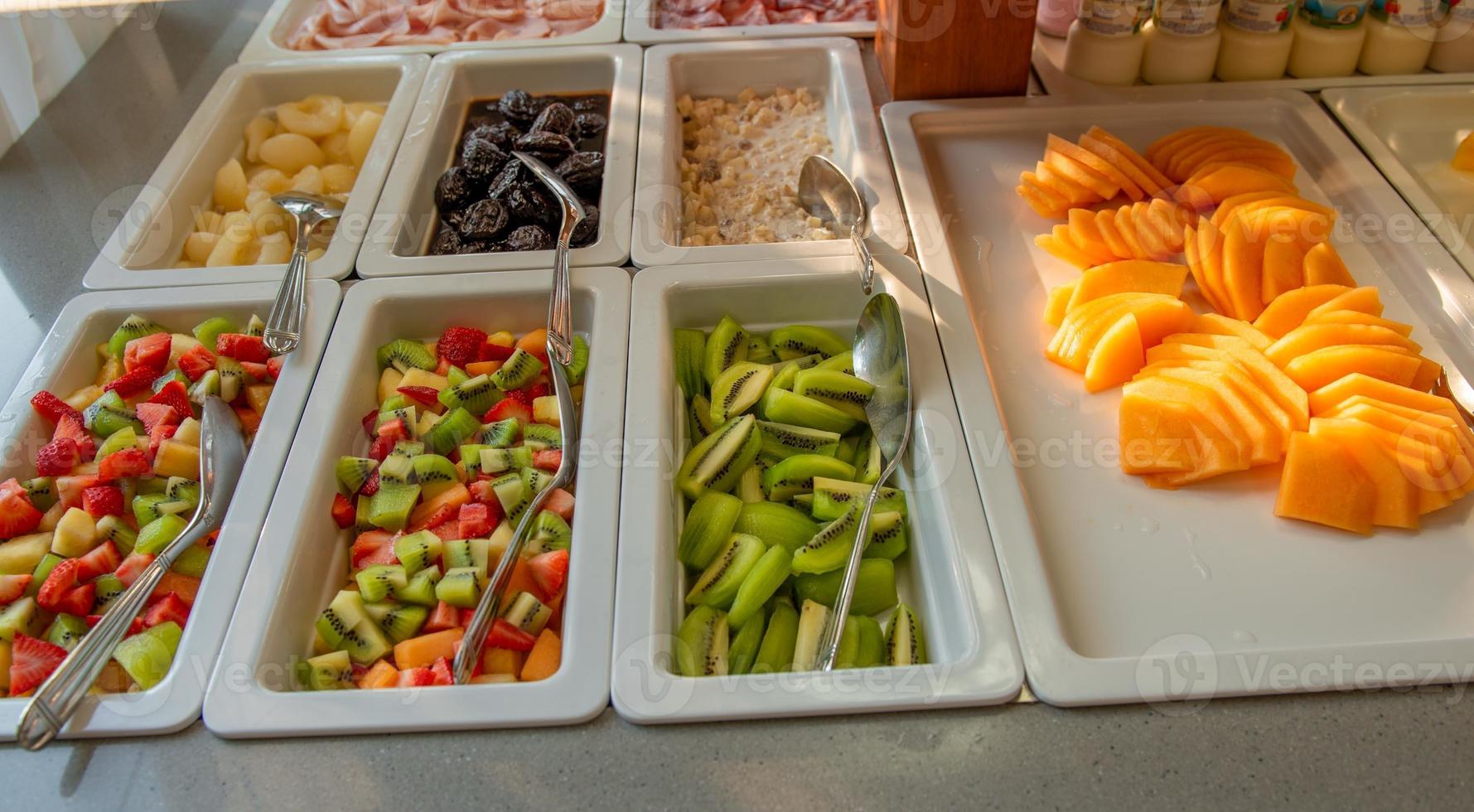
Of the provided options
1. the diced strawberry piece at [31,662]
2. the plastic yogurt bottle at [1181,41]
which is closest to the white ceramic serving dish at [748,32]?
the plastic yogurt bottle at [1181,41]

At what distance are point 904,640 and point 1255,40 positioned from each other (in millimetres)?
1337

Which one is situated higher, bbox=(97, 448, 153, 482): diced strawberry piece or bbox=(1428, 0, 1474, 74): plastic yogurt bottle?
bbox=(1428, 0, 1474, 74): plastic yogurt bottle

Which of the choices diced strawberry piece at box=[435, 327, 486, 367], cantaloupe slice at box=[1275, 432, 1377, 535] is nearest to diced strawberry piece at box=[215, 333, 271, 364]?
diced strawberry piece at box=[435, 327, 486, 367]

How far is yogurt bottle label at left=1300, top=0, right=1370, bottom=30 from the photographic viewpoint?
163 cm

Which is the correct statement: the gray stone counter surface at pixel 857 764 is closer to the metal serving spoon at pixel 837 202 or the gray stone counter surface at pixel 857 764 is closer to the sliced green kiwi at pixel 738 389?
→ the sliced green kiwi at pixel 738 389

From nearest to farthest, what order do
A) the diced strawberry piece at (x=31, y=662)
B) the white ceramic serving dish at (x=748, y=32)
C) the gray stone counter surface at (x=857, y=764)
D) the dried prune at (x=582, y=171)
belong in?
the gray stone counter surface at (x=857, y=764) → the diced strawberry piece at (x=31, y=662) → the dried prune at (x=582, y=171) → the white ceramic serving dish at (x=748, y=32)

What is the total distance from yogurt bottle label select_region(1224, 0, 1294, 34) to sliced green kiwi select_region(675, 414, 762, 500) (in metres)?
1.22

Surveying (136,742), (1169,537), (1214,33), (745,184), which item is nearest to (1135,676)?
(1169,537)

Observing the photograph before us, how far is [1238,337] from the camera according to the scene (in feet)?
3.85

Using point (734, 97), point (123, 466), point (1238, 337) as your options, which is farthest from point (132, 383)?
point (1238, 337)

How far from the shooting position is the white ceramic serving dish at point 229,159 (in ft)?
4.47

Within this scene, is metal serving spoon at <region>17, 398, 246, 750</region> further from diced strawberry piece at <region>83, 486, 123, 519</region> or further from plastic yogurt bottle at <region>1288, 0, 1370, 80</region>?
plastic yogurt bottle at <region>1288, 0, 1370, 80</region>

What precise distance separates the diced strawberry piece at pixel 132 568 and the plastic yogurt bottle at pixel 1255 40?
1828 millimetres

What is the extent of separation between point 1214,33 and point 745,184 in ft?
2.85
